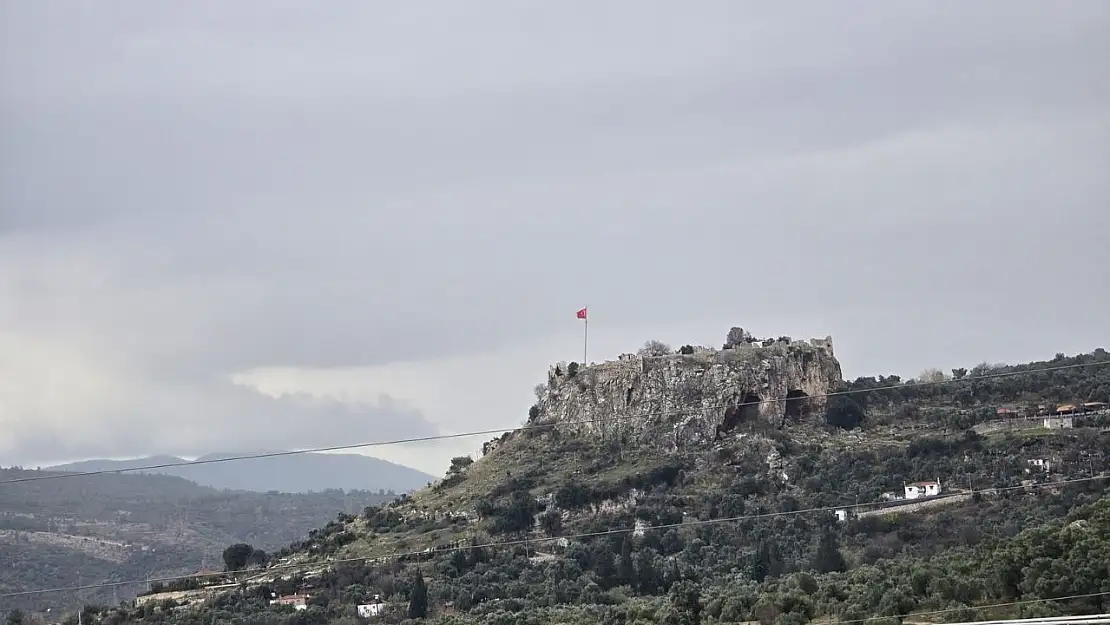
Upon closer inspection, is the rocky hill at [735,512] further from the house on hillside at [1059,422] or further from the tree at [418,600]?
the house on hillside at [1059,422]

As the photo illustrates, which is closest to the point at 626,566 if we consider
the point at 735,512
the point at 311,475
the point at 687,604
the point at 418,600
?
the point at 735,512

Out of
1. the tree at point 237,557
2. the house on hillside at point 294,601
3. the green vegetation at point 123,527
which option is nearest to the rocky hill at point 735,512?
the house on hillside at point 294,601

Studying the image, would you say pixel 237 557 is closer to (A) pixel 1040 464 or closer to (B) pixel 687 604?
(B) pixel 687 604

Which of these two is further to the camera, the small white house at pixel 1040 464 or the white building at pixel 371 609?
the small white house at pixel 1040 464

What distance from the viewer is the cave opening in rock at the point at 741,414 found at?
59.4 metres

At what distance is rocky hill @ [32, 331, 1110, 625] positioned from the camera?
116ft

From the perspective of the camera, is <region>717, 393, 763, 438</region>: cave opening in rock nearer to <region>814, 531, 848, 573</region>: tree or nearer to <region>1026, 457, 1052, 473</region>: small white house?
<region>1026, 457, 1052, 473</region>: small white house

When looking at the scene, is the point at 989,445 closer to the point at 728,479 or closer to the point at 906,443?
the point at 906,443

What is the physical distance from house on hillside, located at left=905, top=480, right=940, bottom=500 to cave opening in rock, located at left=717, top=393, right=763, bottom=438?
10079mm

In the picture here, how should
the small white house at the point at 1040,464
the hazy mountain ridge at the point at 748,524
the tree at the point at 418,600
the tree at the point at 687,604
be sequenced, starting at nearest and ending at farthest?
1. the hazy mountain ridge at the point at 748,524
2. the tree at the point at 687,604
3. the tree at the point at 418,600
4. the small white house at the point at 1040,464

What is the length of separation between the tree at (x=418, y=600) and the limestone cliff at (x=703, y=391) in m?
15.9

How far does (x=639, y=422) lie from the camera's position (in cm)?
6041

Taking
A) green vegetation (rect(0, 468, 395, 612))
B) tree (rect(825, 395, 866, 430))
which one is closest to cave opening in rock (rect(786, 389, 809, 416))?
tree (rect(825, 395, 866, 430))

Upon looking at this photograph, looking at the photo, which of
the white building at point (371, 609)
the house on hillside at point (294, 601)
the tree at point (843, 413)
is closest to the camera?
the white building at point (371, 609)
